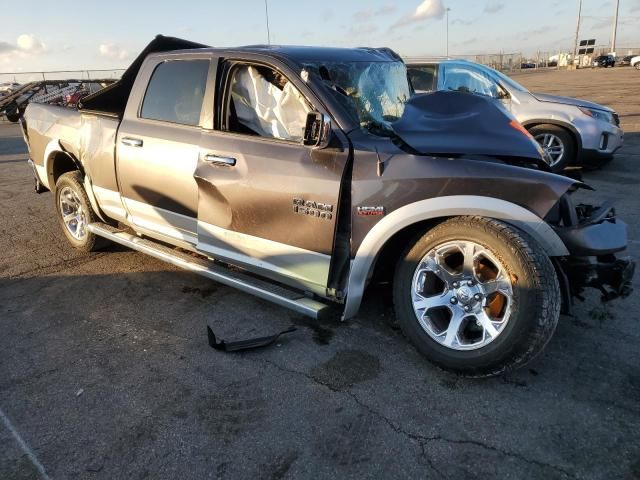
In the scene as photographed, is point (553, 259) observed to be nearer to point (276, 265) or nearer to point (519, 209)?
point (519, 209)

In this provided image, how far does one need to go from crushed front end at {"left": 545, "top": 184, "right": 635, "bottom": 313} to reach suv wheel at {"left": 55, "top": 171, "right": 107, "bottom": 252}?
4.15 m

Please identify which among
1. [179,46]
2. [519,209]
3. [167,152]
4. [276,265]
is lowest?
[276,265]

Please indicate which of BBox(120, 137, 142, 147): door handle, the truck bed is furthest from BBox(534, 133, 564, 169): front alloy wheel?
the truck bed

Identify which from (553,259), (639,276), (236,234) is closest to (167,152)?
(236,234)

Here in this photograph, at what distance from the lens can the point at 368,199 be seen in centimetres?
299

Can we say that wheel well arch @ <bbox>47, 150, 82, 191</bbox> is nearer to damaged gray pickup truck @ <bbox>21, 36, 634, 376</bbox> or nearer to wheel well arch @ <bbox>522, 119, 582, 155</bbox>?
damaged gray pickup truck @ <bbox>21, 36, 634, 376</bbox>

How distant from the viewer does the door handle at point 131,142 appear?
13.3 feet

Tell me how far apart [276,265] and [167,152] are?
1.30 meters

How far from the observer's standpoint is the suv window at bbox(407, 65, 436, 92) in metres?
8.07

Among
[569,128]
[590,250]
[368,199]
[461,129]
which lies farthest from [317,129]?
[569,128]

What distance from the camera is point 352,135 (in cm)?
305

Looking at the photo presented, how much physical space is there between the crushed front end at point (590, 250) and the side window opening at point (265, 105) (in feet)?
5.44

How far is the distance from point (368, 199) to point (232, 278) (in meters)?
1.20

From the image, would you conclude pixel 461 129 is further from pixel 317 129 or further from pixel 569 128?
pixel 569 128
